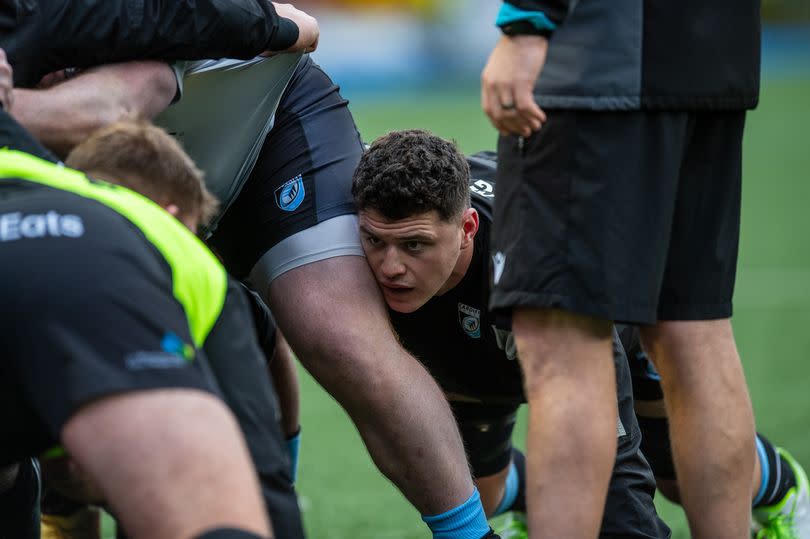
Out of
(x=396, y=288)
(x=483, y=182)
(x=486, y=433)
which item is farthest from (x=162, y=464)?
(x=486, y=433)

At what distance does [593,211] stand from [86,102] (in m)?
1.29

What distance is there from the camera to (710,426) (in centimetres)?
270

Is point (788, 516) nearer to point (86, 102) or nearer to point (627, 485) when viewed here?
point (627, 485)

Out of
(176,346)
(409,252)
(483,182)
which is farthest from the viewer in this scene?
(483,182)

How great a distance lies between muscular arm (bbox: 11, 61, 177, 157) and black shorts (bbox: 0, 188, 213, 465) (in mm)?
927

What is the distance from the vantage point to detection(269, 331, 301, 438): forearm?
14.0ft

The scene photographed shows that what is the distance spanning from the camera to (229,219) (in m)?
3.68

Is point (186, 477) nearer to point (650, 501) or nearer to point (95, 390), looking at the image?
point (95, 390)

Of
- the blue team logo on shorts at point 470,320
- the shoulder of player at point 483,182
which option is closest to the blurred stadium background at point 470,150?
the blue team logo on shorts at point 470,320

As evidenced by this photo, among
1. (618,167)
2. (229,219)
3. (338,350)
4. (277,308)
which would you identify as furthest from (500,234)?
(229,219)

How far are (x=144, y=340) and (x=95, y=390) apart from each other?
0.11m

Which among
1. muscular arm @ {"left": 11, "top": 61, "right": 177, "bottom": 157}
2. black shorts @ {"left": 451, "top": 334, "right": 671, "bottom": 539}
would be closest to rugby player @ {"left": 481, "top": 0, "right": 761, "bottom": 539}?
black shorts @ {"left": 451, "top": 334, "right": 671, "bottom": 539}

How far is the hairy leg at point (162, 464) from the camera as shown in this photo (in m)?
1.98

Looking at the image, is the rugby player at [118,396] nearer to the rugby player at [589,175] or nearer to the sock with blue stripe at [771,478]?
the rugby player at [589,175]
